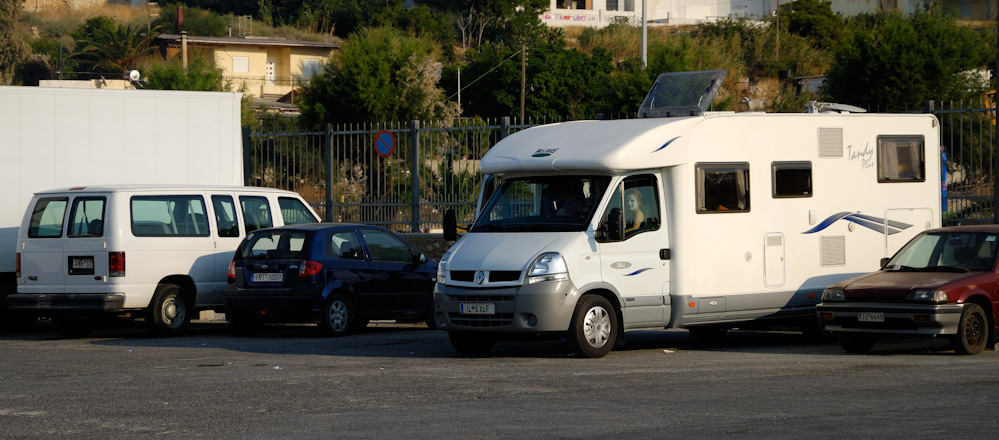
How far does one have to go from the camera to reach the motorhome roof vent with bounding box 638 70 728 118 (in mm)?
14969

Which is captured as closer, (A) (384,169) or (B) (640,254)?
(B) (640,254)

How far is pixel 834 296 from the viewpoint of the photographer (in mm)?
→ 13766

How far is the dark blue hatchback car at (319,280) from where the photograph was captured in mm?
16281

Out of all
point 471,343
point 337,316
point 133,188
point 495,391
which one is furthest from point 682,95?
point 133,188

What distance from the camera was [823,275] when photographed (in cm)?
1504

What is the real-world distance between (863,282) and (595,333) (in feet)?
10.1

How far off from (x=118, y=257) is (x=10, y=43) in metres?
63.3

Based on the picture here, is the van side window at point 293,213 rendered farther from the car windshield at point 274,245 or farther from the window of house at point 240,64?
the window of house at point 240,64

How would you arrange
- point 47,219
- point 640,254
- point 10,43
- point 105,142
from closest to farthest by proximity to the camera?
point 640,254, point 47,219, point 105,142, point 10,43

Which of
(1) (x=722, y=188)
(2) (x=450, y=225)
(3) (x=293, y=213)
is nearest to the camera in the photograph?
(1) (x=722, y=188)

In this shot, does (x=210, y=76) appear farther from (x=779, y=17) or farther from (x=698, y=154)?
(x=698, y=154)

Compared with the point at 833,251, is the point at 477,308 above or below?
below

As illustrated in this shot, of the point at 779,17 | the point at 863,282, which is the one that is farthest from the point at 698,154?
the point at 779,17

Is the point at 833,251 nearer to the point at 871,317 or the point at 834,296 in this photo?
the point at 834,296
